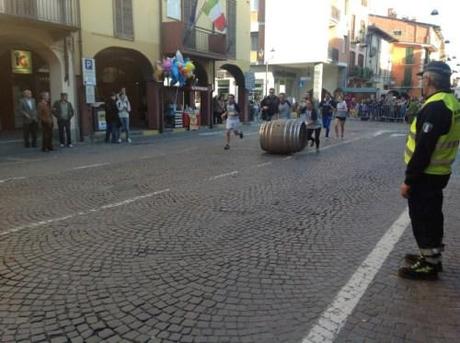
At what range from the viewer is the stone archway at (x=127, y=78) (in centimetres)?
2086

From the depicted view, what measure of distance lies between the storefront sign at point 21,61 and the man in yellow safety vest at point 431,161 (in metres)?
17.9

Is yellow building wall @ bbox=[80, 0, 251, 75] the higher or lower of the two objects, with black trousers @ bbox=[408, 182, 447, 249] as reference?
higher

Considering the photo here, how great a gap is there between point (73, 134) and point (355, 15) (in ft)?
119

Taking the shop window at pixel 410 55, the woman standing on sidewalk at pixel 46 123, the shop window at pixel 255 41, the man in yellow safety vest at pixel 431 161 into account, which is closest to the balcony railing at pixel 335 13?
the shop window at pixel 255 41

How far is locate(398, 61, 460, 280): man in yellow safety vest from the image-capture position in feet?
12.9

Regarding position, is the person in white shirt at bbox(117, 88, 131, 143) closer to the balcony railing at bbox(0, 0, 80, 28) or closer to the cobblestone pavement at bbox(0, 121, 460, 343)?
the balcony railing at bbox(0, 0, 80, 28)

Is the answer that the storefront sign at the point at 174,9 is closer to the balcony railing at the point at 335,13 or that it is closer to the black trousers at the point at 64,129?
the black trousers at the point at 64,129

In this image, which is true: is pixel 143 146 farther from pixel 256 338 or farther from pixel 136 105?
pixel 256 338

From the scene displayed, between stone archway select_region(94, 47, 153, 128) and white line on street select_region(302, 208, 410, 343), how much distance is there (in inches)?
656

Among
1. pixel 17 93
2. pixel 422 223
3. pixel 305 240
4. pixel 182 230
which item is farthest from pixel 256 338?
pixel 17 93

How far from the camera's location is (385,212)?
664 centimetres

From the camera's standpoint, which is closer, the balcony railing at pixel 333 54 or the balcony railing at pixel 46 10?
the balcony railing at pixel 46 10

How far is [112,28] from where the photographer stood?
1802 cm

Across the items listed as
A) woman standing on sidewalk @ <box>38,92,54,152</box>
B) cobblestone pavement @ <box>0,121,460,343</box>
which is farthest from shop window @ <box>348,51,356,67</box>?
cobblestone pavement @ <box>0,121,460,343</box>
